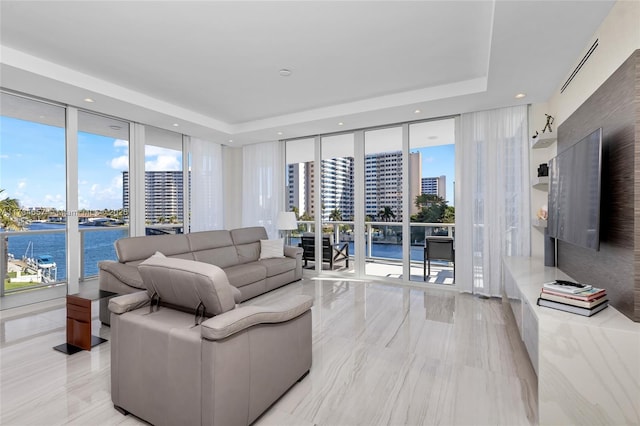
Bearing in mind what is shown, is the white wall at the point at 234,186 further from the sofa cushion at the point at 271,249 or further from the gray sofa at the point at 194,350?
the gray sofa at the point at 194,350

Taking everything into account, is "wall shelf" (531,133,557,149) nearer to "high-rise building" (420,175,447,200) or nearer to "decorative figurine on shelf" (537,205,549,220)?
"decorative figurine on shelf" (537,205,549,220)

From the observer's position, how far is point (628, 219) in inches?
72.1

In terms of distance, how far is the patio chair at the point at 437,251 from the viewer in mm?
4699

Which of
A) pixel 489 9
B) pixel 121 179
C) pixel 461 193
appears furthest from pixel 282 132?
pixel 489 9

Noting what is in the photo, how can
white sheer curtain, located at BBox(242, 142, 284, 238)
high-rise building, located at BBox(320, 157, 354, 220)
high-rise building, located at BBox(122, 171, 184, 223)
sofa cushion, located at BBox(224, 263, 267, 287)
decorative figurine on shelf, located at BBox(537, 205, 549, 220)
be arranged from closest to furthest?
decorative figurine on shelf, located at BBox(537, 205, 549, 220) < sofa cushion, located at BBox(224, 263, 267, 287) < high-rise building, located at BBox(122, 171, 184, 223) < high-rise building, located at BBox(320, 157, 354, 220) < white sheer curtain, located at BBox(242, 142, 284, 238)

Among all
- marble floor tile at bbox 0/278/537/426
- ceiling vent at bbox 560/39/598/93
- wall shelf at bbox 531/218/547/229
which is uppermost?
ceiling vent at bbox 560/39/598/93

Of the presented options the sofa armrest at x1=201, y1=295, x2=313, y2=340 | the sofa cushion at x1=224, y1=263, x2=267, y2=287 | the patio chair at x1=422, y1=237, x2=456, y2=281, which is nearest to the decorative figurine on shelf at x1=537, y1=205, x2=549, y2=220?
the patio chair at x1=422, y1=237, x2=456, y2=281

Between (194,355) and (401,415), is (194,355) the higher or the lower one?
the higher one

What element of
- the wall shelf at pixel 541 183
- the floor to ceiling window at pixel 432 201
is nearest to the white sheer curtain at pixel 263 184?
the floor to ceiling window at pixel 432 201

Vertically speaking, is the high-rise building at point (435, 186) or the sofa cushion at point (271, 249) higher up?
the high-rise building at point (435, 186)

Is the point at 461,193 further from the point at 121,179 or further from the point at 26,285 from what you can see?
the point at 26,285

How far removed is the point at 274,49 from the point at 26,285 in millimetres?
4445

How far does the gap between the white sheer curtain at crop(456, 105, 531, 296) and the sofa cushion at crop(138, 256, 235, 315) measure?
149 inches

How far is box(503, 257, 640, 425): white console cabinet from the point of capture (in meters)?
1.61
